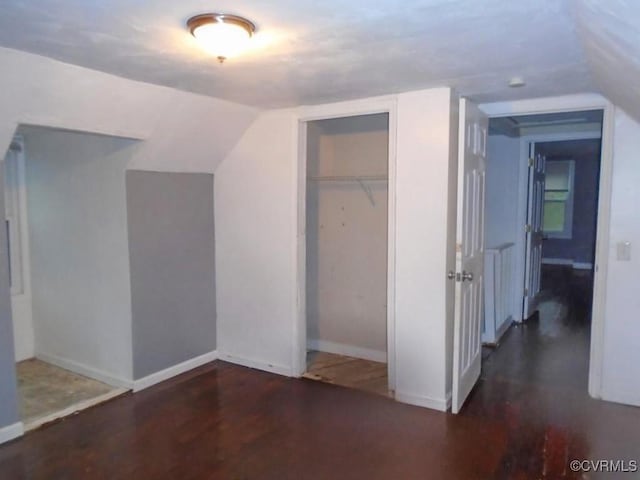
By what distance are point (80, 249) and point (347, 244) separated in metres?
2.12

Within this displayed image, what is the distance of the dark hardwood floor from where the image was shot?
249cm

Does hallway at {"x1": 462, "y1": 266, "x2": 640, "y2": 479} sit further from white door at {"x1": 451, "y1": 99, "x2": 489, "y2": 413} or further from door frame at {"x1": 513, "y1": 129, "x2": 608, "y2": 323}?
door frame at {"x1": 513, "y1": 129, "x2": 608, "y2": 323}

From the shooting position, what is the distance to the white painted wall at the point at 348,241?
4035 millimetres

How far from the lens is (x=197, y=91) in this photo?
2.98 m

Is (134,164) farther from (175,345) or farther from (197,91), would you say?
(175,345)

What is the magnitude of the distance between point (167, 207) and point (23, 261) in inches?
55.7

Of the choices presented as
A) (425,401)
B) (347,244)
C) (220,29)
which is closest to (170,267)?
(347,244)

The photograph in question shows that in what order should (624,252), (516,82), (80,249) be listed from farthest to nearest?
(80,249) < (624,252) < (516,82)

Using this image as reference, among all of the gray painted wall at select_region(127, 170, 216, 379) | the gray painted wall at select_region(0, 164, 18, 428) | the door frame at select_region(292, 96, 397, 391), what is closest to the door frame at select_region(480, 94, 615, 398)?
the door frame at select_region(292, 96, 397, 391)

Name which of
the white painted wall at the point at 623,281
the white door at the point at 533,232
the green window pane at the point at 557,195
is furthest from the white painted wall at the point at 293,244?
the green window pane at the point at 557,195

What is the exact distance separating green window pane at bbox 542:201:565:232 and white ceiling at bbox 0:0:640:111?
7.07 m

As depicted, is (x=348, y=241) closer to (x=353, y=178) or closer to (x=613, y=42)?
(x=353, y=178)

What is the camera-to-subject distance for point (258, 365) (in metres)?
3.91

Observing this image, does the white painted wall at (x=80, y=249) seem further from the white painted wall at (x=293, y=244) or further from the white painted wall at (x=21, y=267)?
the white painted wall at (x=293, y=244)
